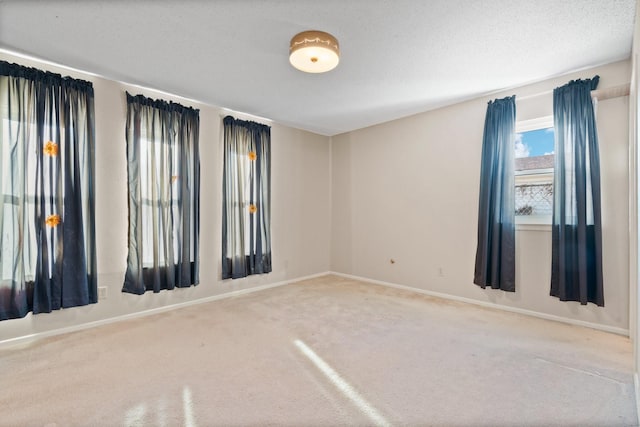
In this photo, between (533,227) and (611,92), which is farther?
(533,227)

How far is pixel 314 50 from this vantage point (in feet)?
7.44

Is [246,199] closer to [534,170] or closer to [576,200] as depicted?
[534,170]

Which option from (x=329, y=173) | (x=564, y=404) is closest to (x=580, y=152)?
(x=564, y=404)

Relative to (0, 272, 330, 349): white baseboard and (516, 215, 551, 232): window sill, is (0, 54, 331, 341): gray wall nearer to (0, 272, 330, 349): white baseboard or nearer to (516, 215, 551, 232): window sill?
(0, 272, 330, 349): white baseboard

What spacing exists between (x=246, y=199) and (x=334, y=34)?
2.48 metres

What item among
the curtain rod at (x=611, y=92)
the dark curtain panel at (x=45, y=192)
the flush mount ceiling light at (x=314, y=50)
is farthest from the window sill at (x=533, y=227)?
the dark curtain panel at (x=45, y=192)

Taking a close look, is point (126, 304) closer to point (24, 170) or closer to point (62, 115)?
point (24, 170)

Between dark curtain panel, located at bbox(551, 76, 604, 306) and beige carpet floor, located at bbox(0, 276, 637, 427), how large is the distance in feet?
1.46

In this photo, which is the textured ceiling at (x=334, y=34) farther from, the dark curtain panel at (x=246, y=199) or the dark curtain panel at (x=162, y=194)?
the dark curtain panel at (x=246, y=199)

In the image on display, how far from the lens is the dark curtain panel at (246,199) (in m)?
3.95

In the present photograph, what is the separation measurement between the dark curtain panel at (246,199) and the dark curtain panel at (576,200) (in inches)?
134

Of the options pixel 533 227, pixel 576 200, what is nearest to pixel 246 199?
pixel 533 227

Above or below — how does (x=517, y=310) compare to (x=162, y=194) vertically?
below

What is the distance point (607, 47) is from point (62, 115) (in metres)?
4.79
